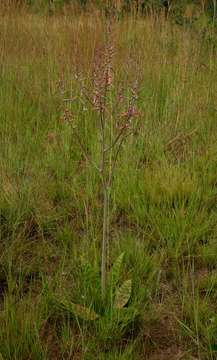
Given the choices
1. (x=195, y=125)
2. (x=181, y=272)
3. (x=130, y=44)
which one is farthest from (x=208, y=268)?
(x=130, y=44)

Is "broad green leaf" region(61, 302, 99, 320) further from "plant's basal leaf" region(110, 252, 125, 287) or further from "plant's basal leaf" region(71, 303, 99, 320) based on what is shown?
"plant's basal leaf" region(110, 252, 125, 287)

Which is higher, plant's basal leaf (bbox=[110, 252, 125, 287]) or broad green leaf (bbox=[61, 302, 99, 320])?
plant's basal leaf (bbox=[110, 252, 125, 287])

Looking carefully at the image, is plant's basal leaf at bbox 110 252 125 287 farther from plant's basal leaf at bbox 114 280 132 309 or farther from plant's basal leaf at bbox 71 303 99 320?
plant's basal leaf at bbox 71 303 99 320

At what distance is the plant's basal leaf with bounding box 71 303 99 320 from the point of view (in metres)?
1.53

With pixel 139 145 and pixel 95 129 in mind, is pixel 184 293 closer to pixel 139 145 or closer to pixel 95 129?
pixel 139 145

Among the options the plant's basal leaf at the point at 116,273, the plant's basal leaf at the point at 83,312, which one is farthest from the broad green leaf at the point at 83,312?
the plant's basal leaf at the point at 116,273

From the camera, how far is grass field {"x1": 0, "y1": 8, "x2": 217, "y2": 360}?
60.6 inches

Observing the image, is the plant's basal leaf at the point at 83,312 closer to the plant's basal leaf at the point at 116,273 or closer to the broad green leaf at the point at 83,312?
the broad green leaf at the point at 83,312

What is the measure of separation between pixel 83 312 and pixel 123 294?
0.15 meters

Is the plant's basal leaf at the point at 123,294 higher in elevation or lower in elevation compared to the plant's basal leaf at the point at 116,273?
lower

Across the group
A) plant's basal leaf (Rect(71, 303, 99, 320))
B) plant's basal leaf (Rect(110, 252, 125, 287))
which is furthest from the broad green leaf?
plant's basal leaf (Rect(110, 252, 125, 287))

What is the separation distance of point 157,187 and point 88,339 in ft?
3.12

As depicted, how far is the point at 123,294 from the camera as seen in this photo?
5.26 ft

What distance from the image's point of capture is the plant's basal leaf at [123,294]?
Answer: 1.58 meters
